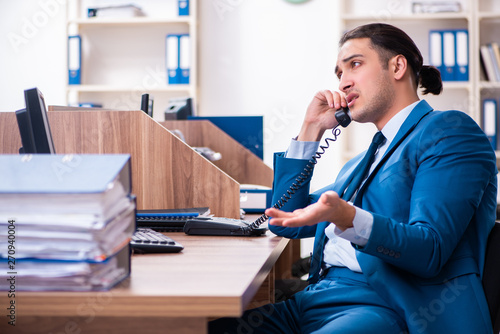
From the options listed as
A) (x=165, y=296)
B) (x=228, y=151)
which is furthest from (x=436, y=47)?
(x=165, y=296)

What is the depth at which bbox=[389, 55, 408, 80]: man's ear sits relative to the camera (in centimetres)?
158

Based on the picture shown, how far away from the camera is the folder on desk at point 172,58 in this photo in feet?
13.5

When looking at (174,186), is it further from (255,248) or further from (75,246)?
(75,246)

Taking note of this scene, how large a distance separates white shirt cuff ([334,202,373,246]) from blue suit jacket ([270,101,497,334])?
11 millimetres

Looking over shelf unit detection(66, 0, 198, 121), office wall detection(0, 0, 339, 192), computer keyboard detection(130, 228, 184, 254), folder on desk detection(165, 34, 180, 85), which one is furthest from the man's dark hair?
shelf unit detection(66, 0, 198, 121)

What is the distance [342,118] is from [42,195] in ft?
3.57

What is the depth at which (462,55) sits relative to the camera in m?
3.87

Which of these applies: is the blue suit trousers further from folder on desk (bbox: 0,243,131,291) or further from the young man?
folder on desk (bbox: 0,243,131,291)

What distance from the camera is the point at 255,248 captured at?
132 centimetres

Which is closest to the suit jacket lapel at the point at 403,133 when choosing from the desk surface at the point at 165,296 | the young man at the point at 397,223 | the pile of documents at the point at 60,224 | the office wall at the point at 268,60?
the young man at the point at 397,223

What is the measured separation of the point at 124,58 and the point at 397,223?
12.1 feet

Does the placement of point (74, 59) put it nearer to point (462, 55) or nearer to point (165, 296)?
point (462, 55)

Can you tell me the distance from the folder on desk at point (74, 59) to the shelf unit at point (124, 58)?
0.21 feet

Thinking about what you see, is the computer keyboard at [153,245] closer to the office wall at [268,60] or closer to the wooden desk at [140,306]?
the wooden desk at [140,306]
